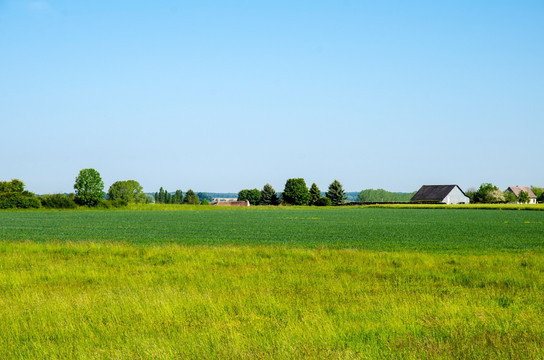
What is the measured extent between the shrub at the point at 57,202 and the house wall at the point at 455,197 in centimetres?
11457

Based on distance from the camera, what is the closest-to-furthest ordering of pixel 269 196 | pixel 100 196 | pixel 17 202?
pixel 17 202
pixel 100 196
pixel 269 196

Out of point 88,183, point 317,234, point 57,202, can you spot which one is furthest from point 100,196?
point 317,234

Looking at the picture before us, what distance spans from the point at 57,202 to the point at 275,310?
319ft

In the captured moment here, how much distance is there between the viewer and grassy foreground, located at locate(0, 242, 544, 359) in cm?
689

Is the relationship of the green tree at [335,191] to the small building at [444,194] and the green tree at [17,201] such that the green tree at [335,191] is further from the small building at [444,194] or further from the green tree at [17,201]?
the green tree at [17,201]

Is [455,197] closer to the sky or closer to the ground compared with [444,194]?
closer to the ground

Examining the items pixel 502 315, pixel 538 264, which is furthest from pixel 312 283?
pixel 538 264

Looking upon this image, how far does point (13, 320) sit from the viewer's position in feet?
28.7

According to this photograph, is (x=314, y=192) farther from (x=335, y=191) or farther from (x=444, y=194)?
(x=444, y=194)

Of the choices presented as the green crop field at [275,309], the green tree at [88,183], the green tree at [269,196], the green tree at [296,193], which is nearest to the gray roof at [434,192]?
the green tree at [296,193]

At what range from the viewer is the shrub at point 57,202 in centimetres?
9512

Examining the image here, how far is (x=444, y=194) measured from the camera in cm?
15562

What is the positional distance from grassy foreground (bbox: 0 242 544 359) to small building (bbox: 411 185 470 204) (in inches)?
5776

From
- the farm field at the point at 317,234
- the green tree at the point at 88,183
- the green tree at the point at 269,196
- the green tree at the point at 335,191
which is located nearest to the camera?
the farm field at the point at 317,234
